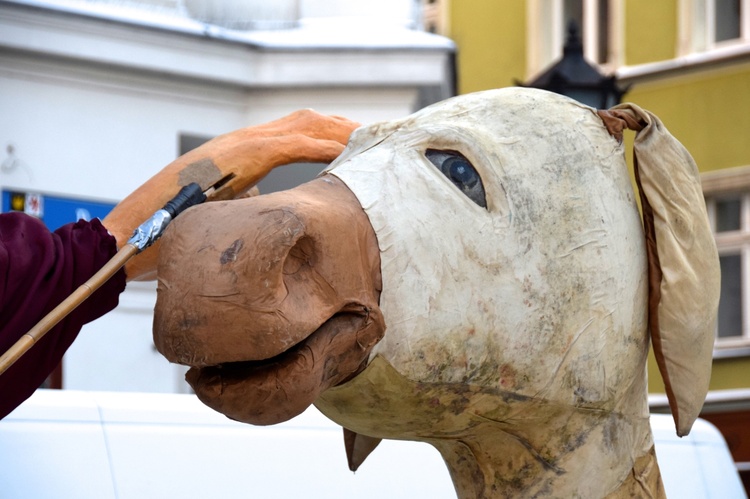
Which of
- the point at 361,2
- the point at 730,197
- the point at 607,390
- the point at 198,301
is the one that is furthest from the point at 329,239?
the point at 730,197

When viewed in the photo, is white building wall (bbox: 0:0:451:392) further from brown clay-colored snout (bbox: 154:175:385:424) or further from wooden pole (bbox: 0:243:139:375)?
→ brown clay-colored snout (bbox: 154:175:385:424)

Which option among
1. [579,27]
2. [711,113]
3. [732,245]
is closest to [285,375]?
[732,245]

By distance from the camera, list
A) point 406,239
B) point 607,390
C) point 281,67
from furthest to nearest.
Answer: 1. point 281,67
2. point 607,390
3. point 406,239

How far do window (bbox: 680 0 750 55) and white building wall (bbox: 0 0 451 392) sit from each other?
20.2 feet

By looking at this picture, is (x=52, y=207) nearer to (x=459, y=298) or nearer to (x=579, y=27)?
(x=459, y=298)

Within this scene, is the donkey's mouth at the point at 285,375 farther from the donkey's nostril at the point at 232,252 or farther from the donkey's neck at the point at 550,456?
the donkey's neck at the point at 550,456

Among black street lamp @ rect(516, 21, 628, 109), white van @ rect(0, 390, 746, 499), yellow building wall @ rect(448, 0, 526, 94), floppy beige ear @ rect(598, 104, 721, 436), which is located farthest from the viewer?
yellow building wall @ rect(448, 0, 526, 94)

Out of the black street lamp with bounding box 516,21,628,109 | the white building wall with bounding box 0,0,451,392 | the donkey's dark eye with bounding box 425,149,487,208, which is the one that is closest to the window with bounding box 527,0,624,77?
the white building wall with bounding box 0,0,451,392

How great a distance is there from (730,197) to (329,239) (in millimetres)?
10964

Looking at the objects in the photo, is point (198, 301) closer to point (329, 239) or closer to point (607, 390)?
point (329, 239)

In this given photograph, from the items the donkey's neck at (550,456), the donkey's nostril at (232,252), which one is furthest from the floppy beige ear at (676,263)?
the donkey's nostril at (232,252)

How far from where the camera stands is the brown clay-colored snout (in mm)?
1872

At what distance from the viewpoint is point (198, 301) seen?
188 centimetres

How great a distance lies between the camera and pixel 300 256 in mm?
1953
